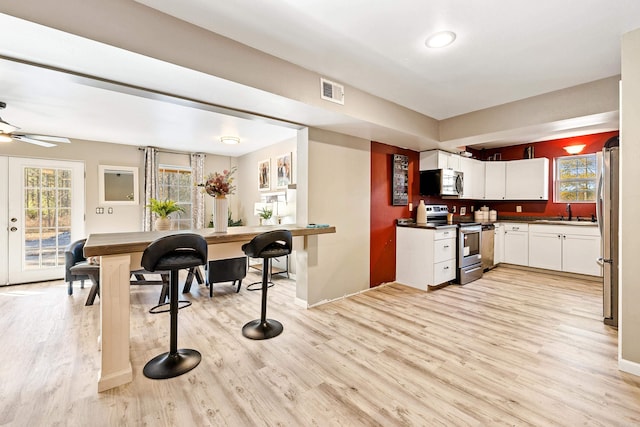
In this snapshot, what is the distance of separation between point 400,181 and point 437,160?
79 centimetres

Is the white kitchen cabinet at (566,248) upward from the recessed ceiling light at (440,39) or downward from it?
downward

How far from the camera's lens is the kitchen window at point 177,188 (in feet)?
20.0

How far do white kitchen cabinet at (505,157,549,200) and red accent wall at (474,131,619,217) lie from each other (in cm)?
27

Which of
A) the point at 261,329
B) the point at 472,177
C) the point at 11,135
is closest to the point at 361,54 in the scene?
the point at 261,329

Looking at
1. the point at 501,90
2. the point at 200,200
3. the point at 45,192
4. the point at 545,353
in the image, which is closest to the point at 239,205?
the point at 200,200

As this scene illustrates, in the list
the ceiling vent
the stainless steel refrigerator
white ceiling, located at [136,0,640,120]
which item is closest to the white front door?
white ceiling, located at [136,0,640,120]

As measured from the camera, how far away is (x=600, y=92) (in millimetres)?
2861

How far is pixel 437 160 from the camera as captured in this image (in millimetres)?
4703

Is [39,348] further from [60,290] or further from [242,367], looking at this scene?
[60,290]

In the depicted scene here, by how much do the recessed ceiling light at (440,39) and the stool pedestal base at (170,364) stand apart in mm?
3162

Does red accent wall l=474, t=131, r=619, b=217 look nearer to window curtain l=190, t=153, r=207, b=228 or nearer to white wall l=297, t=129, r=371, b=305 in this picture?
white wall l=297, t=129, r=371, b=305

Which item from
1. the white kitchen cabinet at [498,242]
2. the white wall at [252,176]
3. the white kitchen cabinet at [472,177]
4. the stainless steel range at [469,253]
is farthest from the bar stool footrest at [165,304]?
the white kitchen cabinet at [498,242]

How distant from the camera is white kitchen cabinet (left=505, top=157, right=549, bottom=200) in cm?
516

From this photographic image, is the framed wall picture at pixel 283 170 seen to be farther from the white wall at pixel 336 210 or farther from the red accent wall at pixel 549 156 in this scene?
the red accent wall at pixel 549 156
